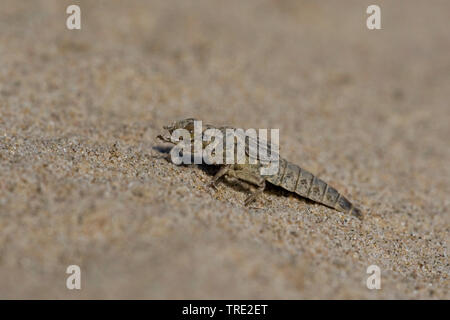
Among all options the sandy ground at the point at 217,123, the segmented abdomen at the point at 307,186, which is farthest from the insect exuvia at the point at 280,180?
the sandy ground at the point at 217,123

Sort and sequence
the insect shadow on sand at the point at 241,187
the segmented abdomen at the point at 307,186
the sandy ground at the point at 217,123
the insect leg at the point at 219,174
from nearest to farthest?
the sandy ground at the point at 217,123, the insect leg at the point at 219,174, the segmented abdomen at the point at 307,186, the insect shadow on sand at the point at 241,187

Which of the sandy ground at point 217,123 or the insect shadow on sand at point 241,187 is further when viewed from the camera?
the insect shadow on sand at point 241,187

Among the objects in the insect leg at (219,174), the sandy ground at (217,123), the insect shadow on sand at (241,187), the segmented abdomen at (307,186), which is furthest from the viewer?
the insect shadow on sand at (241,187)

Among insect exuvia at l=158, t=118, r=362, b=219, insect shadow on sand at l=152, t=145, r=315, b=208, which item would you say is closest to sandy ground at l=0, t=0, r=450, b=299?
insect shadow on sand at l=152, t=145, r=315, b=208

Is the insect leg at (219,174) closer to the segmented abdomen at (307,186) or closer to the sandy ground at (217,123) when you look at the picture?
the sandy ground at (217,123)

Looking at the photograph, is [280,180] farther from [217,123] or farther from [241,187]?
[217,123]

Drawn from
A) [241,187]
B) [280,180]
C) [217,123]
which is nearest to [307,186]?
[280,180]

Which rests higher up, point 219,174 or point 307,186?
point 219,174
